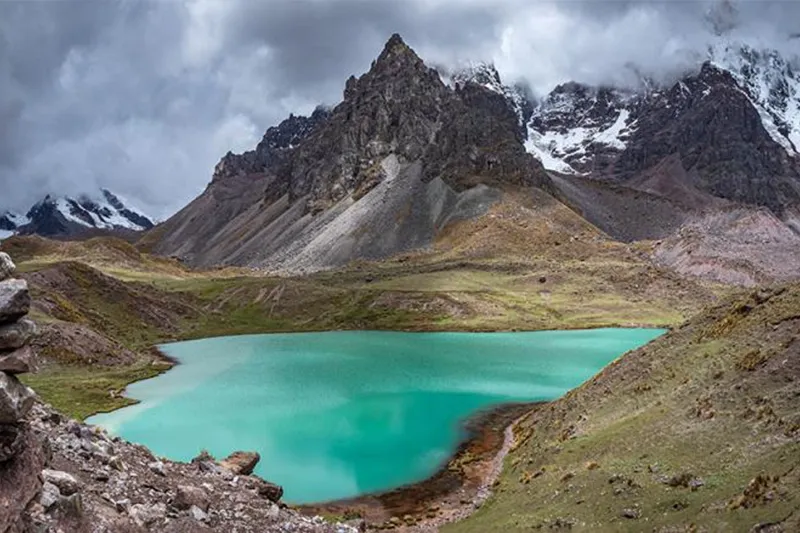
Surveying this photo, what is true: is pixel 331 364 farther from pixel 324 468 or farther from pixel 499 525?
pixel 499 525

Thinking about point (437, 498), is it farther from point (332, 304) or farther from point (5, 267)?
point (332, 304)

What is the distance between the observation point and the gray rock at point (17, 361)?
18.2m

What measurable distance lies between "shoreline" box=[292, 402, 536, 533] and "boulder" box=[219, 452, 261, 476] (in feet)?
16.6

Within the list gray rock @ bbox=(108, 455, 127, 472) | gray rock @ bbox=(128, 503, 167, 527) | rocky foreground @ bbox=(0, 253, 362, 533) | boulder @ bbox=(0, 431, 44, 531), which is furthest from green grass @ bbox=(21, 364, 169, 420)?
boulder @ bbox=(0, 431, 44, 531)

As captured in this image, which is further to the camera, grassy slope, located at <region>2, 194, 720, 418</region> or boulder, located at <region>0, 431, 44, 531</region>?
grassy slope, located at <region>2, 194, 720, 418</region>

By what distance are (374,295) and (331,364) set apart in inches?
2860

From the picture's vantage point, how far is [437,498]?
4156cm

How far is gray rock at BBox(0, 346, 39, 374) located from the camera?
59.7 feet

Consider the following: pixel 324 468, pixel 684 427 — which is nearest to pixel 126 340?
pixel 324 468

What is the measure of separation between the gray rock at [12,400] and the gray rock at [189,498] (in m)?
7.43

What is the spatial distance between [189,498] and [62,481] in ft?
17.9

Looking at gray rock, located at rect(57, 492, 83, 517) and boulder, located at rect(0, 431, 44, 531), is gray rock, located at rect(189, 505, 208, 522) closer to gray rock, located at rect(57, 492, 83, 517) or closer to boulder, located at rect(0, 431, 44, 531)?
gray rock, located at rect(57, 492, 83, 517)

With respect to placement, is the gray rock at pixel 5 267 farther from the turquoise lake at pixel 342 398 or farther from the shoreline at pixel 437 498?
the turquoise lake at pixel 342 398

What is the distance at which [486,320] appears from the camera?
15175cm
